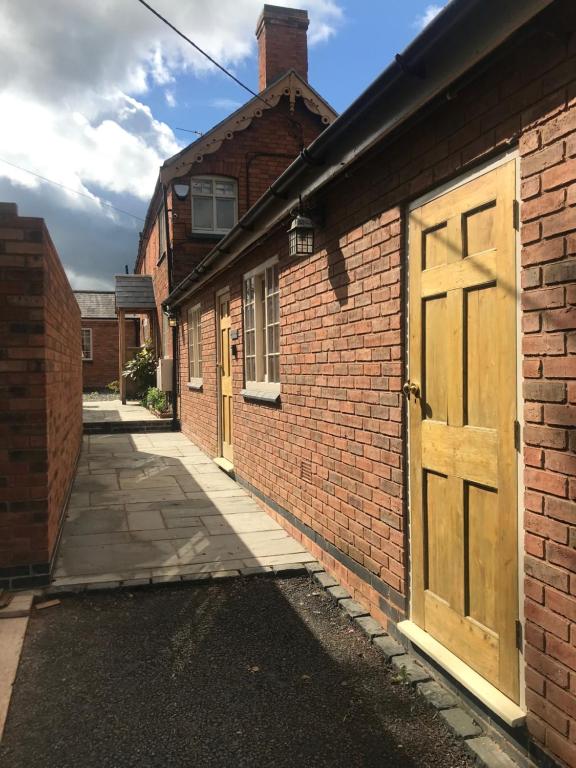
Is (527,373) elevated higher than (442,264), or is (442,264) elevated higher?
(442,264)

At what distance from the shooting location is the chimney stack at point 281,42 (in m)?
14.3

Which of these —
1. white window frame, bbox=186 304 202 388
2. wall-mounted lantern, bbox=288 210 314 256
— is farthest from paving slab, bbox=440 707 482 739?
white window frame, bbox=186 304 202 388

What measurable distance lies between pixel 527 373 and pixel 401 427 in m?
1.12

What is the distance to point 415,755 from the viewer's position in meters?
2.43

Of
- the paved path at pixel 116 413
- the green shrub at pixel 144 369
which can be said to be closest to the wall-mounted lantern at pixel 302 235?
the paved path at pixel 116 413

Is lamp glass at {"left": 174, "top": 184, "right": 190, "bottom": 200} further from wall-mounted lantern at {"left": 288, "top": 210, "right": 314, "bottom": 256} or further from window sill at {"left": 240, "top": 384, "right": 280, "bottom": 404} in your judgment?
wall-mounted lantern at {"left": 288, "top": 210, "right": 314, "bottom": 256}

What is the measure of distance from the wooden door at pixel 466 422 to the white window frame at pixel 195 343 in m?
7.66

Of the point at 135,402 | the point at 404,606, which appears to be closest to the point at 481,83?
the point at 404,606

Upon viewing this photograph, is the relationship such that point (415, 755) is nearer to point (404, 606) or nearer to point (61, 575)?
point (404, 606)

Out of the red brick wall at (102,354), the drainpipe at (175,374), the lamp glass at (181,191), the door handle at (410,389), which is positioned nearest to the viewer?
the door handle at (410,389)

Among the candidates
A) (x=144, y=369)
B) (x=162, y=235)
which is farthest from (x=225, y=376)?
(x=144, y=369)

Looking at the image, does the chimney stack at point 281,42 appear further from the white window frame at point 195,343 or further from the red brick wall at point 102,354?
the red brick wall at point 102,354

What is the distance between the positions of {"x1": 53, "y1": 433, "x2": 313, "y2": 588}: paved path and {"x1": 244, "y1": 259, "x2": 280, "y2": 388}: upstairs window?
1.48 meters

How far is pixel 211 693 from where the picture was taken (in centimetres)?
289
